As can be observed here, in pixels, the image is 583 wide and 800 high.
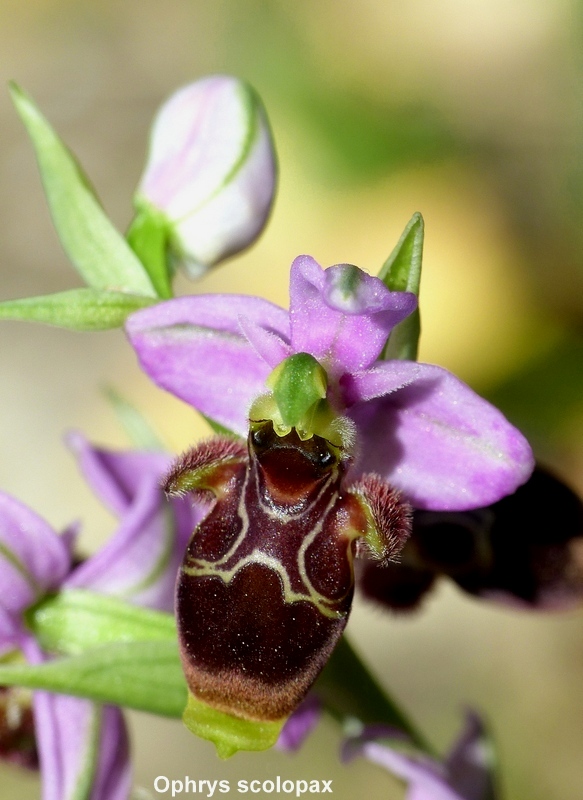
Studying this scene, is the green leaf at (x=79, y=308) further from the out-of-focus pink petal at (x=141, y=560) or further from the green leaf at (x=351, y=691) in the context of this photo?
the green leaf at (x=351, y=691)

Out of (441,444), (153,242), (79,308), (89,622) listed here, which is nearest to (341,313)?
(441,444)

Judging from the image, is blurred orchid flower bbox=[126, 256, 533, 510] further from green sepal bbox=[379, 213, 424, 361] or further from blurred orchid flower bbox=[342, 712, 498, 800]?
blurred orchid flower bbox=[342, 712, 498, 800]

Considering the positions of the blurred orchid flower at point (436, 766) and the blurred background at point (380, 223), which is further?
the blurred background at point (380, 223)

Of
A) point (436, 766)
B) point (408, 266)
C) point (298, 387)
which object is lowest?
point (436, 766)

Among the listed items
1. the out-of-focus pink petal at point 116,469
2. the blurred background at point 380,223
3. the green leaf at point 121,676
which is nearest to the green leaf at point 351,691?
the green leaf at point 121,676

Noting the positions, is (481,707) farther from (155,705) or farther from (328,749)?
(155,705)

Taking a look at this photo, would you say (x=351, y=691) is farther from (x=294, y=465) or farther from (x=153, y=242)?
(x=153, y=242)

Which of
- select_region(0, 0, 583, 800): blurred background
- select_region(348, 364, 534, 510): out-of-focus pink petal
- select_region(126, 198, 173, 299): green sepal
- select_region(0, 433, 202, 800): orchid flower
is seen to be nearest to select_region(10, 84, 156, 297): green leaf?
select_region(126, 198, 173, 299): green sepal
